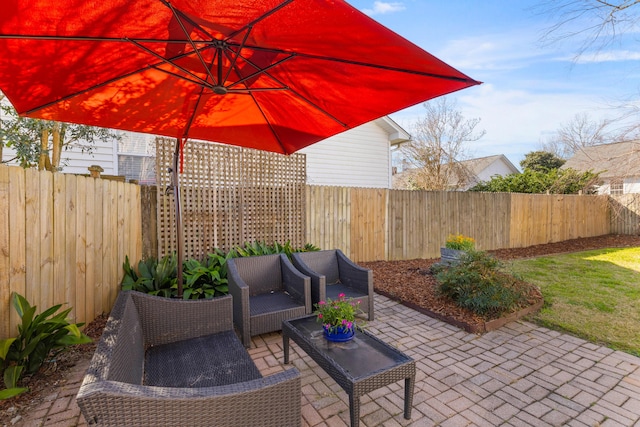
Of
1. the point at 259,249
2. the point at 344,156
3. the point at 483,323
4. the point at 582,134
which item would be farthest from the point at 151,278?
the point at 582,134

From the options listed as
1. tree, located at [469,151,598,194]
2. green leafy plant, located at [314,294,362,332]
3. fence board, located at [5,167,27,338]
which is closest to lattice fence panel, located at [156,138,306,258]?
fence board, located at [5,167,27,338]

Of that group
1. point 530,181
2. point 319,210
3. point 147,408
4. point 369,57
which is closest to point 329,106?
point 369,57

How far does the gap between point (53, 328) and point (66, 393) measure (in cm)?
53

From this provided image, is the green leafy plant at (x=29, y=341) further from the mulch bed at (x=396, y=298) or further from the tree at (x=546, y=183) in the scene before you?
the tree at (x=546, y=183)

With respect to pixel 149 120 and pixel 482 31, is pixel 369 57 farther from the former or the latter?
pixel 482 31

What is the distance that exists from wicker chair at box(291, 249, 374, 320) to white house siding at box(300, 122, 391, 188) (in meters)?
5.46

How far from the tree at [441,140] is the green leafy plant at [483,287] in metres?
10.2

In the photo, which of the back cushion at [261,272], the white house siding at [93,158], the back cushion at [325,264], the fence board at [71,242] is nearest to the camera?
the fence board at [71,242]

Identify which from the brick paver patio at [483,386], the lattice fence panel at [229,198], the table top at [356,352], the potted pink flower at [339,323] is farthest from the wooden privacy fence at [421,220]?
the potted pink flower at [339,323]

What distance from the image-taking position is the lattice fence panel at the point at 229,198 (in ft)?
16.0

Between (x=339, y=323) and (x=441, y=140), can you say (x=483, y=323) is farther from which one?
(x=441, y=140)

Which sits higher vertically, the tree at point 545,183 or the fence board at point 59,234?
the tree at point 545,183

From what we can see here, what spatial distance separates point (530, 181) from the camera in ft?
41.6

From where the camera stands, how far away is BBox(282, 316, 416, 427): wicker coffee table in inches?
76.7
